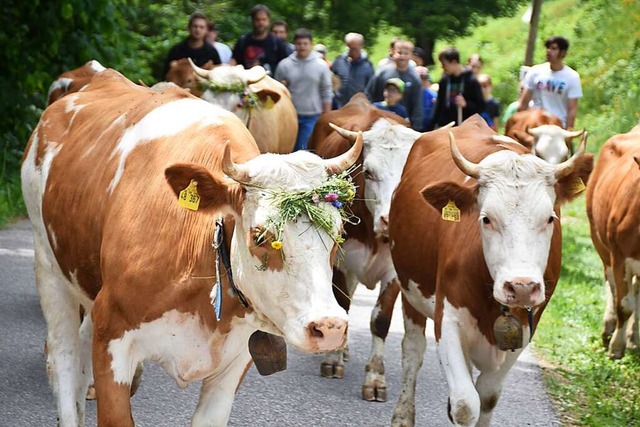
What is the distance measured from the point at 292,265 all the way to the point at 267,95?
25.9 feet

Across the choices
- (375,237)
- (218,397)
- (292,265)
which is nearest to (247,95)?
(375,237)

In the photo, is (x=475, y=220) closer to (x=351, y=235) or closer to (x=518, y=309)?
(x=518, y=309)

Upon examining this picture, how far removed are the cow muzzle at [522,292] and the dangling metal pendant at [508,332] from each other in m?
0.30

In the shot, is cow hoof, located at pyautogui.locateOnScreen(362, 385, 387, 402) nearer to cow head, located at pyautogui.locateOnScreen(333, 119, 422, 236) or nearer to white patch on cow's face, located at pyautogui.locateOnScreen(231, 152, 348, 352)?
cow head, located at pyautogui.locateOnScreen(333, 119, 422, 236)

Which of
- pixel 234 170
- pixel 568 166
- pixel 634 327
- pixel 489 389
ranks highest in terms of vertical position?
pixel 234 170

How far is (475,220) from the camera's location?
21.5 ft

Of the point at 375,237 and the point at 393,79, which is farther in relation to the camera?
the point at 393,79

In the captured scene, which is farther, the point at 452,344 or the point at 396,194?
the point at 396,194

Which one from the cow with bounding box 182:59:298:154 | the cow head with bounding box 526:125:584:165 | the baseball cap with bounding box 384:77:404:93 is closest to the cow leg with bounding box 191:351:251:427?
the cow with bounding box 182:59:298:154

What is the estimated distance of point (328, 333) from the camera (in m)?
4.52

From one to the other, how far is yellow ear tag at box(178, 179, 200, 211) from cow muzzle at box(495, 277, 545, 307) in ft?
5.89

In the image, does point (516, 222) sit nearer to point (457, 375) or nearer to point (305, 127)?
point (457, 375)

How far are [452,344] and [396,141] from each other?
2872mm

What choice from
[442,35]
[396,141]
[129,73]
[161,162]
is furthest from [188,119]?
[442,35]
